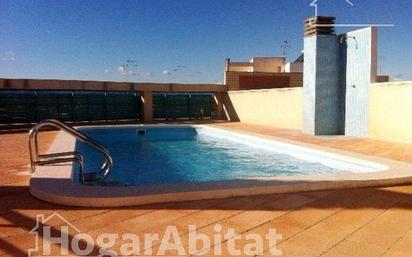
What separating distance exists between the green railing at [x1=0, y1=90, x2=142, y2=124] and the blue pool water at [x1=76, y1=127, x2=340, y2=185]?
16.2 feet

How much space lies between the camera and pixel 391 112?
1063 centimetres

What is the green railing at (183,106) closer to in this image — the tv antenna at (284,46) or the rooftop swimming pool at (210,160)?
the rooftop swimming pool at (210,160)

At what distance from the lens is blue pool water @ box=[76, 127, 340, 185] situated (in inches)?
312

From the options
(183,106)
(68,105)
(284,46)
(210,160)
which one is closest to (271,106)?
(183,106)

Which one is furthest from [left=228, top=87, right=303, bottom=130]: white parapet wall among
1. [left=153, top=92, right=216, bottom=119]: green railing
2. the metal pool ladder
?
the metal pool ladder

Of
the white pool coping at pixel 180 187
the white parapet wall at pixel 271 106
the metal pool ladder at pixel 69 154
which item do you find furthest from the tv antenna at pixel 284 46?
the metal pool ladder at pixel 69 154

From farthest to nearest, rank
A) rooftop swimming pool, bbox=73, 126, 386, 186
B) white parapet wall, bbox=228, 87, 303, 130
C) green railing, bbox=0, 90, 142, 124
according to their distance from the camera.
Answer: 1. green railing, bbox=0, 90, 142, 124
2. white parapet wall, bbox=228, 87, 303, 130
3. rooftop swimming pool, bbox=73, 126, 386, 186

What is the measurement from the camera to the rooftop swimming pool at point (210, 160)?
775 centimetres

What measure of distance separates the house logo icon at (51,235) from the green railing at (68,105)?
49.6ft

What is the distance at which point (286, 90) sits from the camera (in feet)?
50.7

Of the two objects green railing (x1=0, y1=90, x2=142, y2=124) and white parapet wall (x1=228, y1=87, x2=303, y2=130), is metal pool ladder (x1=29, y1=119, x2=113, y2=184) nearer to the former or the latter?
white parapet wall (x1=228, y1=87, x2=303, y2=130)

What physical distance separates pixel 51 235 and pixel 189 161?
6580 millimetres

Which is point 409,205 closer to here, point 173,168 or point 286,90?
point 173,168

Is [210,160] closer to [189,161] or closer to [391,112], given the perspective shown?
[189,161]
